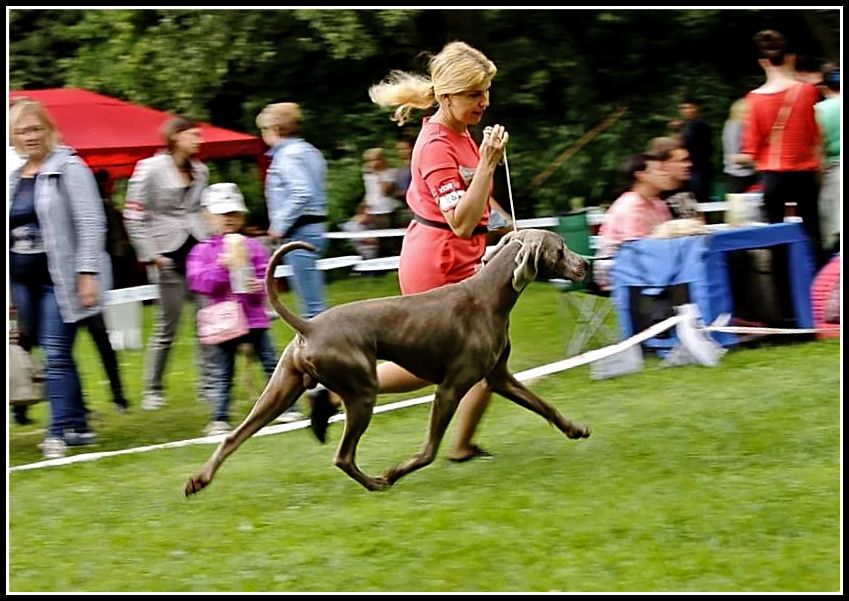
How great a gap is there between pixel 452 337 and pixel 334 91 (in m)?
12.1

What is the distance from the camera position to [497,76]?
663 inches

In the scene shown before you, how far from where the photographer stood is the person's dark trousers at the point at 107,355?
28.9 ft

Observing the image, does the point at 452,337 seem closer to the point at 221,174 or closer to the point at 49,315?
the point at 49,315

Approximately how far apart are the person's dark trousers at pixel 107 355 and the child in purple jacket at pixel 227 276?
821 mm

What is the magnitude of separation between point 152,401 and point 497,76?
873 centimetres

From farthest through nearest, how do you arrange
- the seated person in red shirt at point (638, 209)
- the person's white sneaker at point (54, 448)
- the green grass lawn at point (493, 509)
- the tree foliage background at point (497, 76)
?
the tree foliage background at point (497, 76)
the seated person in red shirt at point (638, 209)
the person's white sneaker at point (54, 448)
the green grass lawn at point (493, 509)

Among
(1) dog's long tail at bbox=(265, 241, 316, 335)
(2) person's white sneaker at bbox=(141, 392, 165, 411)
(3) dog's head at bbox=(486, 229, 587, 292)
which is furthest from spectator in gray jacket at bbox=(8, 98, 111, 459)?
(3) dog's head at bbox=(486, 229, 587, 292)

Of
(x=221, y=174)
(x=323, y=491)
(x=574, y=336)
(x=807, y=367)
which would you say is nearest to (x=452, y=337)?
(x=323, y=491)

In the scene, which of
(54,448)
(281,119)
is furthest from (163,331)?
A: (54,448)

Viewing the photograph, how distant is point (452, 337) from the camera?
19.1 feet

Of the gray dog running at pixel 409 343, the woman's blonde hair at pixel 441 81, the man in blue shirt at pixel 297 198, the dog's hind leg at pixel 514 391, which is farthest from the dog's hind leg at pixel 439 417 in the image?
the man in blue shirt at pixel 297 198

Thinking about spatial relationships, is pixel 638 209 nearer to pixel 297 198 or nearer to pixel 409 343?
pixel 297 198

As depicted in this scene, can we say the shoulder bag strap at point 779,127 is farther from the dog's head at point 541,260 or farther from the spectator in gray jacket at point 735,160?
the dog's head at point 541,260

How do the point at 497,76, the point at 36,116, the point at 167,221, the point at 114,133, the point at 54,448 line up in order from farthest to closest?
the point at 497,76, the point at 114,133, the point at 167,221, the point at 54,448, the point at 36,116
